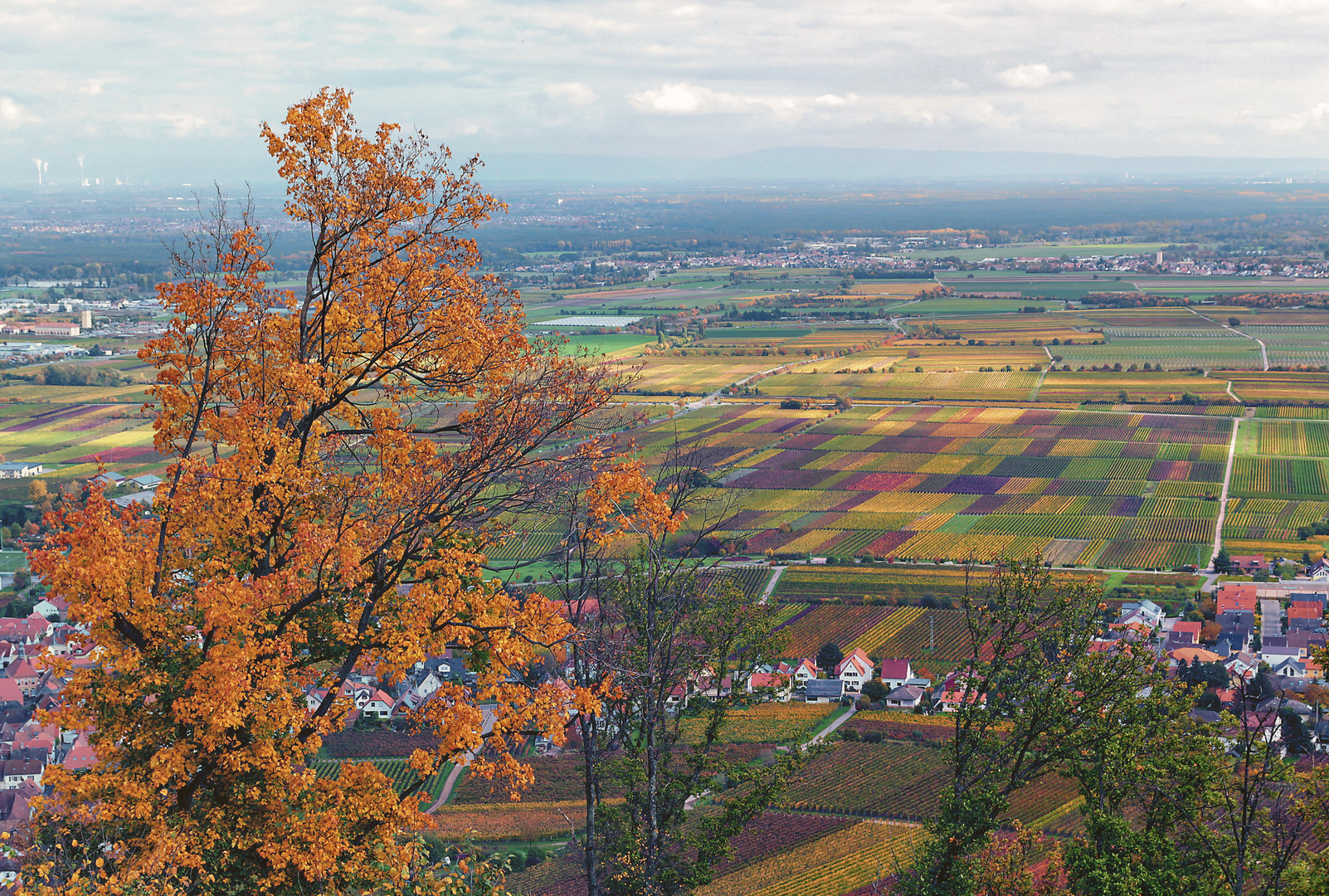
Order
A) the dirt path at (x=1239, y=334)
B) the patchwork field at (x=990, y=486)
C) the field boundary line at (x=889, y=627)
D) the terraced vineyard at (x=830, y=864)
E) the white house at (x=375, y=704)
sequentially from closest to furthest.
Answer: the terraced vineyard at (x=830, y=864) < the white house at (x=375, y=704) < the field boundary line at (x=889, y=627) < the patchwork field at (x=990, y=486) < the dirt path at (x=1239, y=334)

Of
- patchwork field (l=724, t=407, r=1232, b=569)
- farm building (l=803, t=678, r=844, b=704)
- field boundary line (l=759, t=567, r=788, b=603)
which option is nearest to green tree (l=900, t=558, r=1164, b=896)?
farm building (l=803, t=678, r=844, b=704)

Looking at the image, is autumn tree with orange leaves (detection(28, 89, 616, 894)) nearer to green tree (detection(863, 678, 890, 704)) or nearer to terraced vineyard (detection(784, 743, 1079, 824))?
terraced vineyard (detection(784, 743, 1079, 824))

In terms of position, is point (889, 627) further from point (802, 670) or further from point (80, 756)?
point (80, 756)

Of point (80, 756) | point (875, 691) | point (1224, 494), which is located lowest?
point (875, 691)

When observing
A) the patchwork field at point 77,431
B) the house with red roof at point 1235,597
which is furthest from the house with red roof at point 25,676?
the house with red roof at point 1235,597

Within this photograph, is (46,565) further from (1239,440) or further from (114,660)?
(1239,440)

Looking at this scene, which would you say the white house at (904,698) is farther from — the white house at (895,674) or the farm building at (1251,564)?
the farm building at (1251,564)

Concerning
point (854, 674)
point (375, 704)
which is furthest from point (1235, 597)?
point (375, 704)

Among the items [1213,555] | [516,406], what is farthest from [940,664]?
[516,406]
